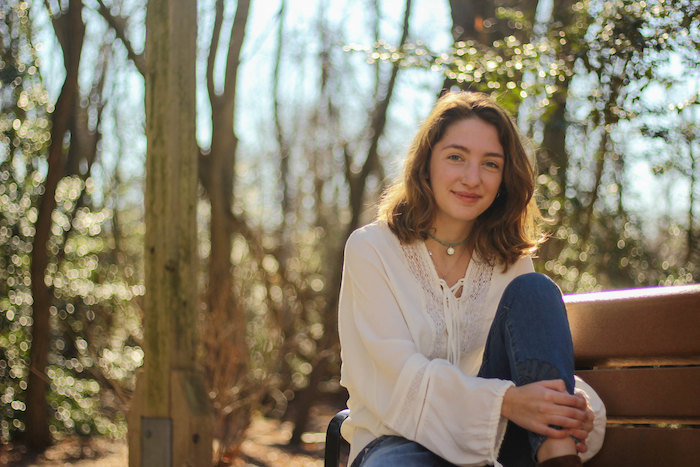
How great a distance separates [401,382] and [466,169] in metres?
0.71

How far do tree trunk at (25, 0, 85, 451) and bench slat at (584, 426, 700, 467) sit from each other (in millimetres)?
4345

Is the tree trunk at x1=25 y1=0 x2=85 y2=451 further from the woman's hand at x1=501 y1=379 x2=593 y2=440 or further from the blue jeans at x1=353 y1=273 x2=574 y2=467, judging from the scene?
the woman's hand at x1=501 y1=379 x2=593 y2=440

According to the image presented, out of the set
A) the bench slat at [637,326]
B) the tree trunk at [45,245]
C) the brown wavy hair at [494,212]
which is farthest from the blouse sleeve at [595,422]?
the tree trunk at [45,245]

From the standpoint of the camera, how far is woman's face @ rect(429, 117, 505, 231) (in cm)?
237

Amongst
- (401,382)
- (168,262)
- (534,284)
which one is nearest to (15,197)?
(168,262)

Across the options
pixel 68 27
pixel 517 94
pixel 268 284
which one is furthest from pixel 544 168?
pixel 68 27

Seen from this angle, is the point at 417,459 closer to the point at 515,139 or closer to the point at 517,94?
the point at 515,139

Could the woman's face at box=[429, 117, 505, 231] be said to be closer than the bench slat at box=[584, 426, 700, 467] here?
No

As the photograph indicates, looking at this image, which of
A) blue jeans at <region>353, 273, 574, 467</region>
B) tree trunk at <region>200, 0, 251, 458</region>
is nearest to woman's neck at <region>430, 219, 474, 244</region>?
blue jeans at <region>353, 273, 574, 467</region>

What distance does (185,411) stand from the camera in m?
3.25

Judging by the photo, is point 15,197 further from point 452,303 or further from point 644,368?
point 644,368

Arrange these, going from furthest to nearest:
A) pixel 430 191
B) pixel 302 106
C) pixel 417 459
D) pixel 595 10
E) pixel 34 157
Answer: pixel 302 106 → pixel 34 157 → pixel 595 10 → pixel 430 191 → pixel 417 459

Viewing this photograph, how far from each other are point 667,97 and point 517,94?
1508 millimetres

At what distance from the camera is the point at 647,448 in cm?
214
